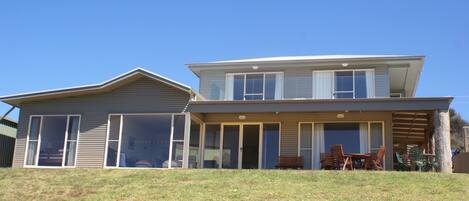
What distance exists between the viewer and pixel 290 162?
66.4 ft

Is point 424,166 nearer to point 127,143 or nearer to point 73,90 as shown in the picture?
point 127,143

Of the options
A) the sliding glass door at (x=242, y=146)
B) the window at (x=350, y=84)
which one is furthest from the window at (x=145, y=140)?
the window at (x=350, y=84)

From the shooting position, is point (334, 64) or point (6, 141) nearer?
point (334, 64)

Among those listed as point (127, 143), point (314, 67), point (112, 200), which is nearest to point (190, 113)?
point (127, 143)

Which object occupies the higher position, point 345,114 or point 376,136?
point 345,114

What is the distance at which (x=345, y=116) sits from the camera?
20.5m

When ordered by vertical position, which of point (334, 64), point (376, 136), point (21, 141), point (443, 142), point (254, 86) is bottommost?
point (21, 141)

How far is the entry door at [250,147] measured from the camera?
21.0 metres

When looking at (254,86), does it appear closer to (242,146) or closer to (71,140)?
(242,146)

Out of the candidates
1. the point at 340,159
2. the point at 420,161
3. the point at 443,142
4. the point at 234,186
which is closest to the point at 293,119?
the point at 340,159

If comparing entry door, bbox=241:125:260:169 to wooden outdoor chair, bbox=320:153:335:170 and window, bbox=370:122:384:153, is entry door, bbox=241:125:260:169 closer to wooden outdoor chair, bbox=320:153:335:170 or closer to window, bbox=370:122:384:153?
wooden outdoor chair, bbox=320:153:335:170

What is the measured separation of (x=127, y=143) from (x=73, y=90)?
2.90 meters

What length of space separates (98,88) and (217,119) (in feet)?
15.1

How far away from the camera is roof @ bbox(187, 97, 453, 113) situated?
59.6 feet
